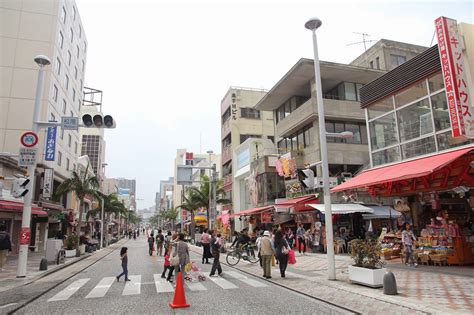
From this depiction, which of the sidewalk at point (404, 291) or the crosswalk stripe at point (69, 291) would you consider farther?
the crosswalk stripe at point (69, 291)

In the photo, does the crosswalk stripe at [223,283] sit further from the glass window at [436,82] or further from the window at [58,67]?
the window at [58,67]

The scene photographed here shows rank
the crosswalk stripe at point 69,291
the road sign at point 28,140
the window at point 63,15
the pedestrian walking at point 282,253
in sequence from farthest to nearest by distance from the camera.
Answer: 1. the window at point 63,15
2. the road sign at point 28,140
3. the pedestrian walking at point 282,253
4. the crosswalk stripe at point 69,291

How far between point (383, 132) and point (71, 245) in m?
22.3

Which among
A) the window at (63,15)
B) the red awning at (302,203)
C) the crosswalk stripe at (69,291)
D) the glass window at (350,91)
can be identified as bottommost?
the crosswalk stripe at (69,291)

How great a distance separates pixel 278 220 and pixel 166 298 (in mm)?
20724

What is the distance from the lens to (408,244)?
14219 mm

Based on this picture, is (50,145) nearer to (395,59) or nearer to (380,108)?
(380,108)

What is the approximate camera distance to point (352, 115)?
27.2 meters

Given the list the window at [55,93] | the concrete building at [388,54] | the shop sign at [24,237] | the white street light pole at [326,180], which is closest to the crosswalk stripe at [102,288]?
the shop sign at [24,237]

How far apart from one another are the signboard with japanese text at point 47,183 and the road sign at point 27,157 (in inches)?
621

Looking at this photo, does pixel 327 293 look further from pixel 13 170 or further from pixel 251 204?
pixel 251 204

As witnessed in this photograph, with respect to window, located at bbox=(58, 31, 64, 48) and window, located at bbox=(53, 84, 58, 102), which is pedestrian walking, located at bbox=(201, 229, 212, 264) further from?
window, located at bbox=(58, 31, 64, 48)

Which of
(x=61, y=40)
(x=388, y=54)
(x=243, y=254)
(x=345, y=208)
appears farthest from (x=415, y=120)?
(x=61, y=40)

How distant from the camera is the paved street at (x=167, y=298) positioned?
7.96m
